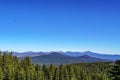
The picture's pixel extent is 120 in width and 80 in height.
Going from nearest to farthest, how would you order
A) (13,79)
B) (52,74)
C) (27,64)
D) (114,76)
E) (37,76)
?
1. (114,76)
2. (13,79)
3. (37,76)
4. (27,64)
5. (52,74)

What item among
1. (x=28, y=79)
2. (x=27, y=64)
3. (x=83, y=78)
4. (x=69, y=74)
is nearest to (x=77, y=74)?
(x=83, y=78)

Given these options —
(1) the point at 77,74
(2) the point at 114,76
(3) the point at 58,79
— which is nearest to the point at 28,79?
(3) the point at 58,79

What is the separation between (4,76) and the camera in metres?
93.1

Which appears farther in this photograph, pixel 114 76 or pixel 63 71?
pixel 63 71

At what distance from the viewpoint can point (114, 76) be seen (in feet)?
92.4

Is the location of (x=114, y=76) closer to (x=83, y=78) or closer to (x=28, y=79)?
(x=28, y=79)

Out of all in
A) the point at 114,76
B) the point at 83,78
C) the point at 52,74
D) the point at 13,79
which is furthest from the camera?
the point at 83,78

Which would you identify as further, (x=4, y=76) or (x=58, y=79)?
(x=58, y=79)

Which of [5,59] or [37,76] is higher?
[5,59]

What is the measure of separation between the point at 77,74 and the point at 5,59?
52123 mm

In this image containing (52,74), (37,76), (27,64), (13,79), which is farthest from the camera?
(52,74)

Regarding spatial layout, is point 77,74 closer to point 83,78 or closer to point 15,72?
point 83,78

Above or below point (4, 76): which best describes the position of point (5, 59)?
above

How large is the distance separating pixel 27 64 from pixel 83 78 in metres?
40.5
